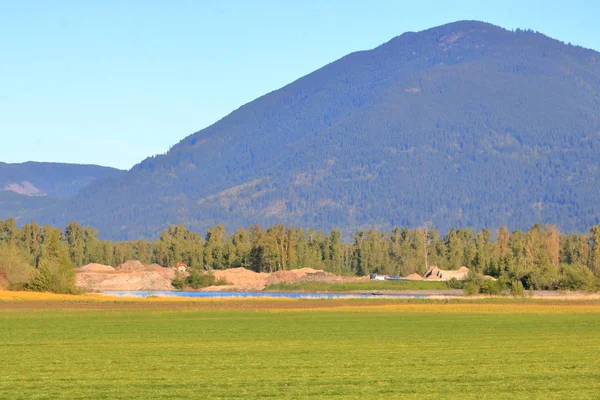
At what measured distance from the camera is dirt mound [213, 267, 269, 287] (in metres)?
139

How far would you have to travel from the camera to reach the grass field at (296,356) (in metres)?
25.6

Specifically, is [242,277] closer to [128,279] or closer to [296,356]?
[128,279]

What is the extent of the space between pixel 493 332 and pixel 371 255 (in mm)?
128841

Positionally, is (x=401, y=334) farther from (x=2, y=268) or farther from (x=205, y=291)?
(x=205, y=291)

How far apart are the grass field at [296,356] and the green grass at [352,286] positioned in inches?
2608

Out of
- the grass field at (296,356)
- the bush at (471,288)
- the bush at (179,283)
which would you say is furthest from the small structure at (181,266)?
the grass field at (296,356)

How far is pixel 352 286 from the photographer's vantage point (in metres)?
131

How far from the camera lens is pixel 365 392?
82.4ft

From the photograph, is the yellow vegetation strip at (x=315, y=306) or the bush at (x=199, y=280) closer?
the yellow vegetation strip at (x=315, y=306)

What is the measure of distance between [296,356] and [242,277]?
108049mm

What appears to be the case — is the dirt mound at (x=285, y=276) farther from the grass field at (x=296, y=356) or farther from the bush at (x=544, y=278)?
the grass field at (x=296, y=356)

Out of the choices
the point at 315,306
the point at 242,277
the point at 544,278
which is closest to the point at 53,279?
the point at 315,306

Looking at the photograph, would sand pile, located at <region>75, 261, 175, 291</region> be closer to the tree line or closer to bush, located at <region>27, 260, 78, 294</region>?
the tree line

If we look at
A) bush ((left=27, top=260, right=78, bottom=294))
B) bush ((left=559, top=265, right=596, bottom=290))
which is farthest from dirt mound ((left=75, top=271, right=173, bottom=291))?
bush ((left=559, top=265, right=596, bottom=290))
